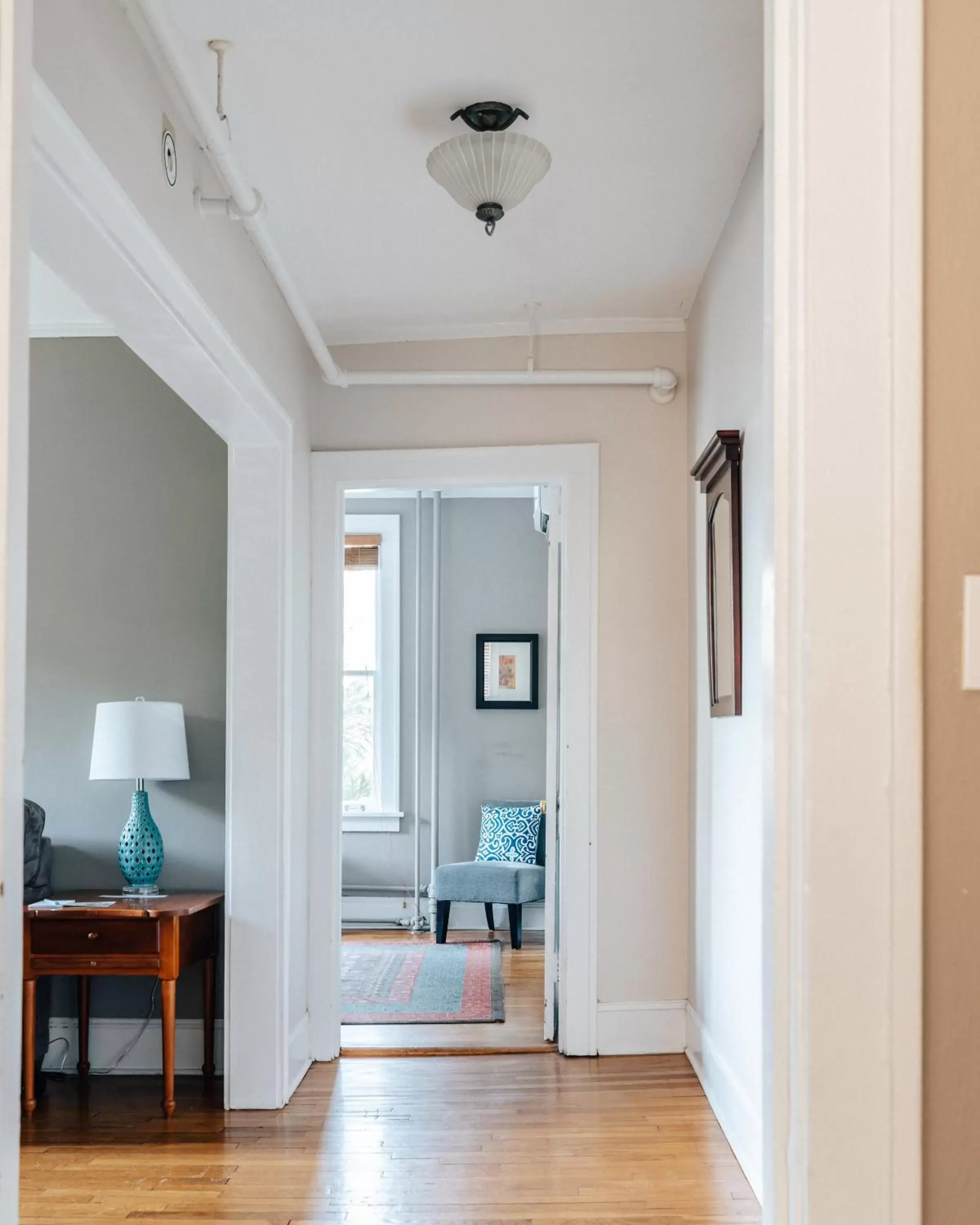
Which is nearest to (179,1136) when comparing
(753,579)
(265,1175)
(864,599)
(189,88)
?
(265,1175)

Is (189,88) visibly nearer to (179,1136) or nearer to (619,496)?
(619,496)

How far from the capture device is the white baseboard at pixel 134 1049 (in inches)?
168

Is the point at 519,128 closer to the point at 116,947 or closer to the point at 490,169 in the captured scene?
the point at 490,169

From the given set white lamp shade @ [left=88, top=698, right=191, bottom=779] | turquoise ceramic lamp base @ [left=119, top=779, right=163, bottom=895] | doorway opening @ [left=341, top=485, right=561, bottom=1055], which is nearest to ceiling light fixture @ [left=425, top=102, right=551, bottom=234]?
white lamp shade @ [left=88, top=698, right=191, bottom=779]

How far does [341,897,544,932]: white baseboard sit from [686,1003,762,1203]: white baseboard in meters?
2.73

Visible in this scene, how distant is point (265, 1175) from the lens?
3.34 metres

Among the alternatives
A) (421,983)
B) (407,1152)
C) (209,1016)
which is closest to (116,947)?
(209,1016)

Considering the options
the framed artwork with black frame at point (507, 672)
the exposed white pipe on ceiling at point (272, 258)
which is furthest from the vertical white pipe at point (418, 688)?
the exposed white pipe on ceiling at point (272, 258)

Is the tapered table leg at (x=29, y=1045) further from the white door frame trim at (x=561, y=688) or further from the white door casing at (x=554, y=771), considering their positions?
the white door casing at (x=554, y=771)

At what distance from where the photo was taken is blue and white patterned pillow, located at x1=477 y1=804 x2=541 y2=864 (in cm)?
693

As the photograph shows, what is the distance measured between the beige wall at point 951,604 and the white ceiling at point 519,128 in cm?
150

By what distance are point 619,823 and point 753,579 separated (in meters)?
1.54

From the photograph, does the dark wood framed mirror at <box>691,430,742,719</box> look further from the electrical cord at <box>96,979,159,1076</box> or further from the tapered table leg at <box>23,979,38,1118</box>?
the tapered table leg at <box>23,979,38,1118</box>

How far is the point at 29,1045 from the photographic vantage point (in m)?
4.07
